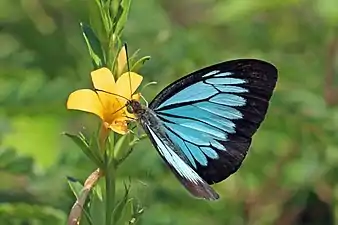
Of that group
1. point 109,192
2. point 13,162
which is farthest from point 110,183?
point 13,162

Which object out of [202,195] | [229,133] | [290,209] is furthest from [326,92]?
[202,195]

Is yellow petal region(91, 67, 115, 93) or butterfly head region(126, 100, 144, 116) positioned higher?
yellow petal region(91, 67, 115, 93)

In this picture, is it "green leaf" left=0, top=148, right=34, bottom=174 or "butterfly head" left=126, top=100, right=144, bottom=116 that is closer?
"butterfly head" left=126, top=100, right=144, bottom=116

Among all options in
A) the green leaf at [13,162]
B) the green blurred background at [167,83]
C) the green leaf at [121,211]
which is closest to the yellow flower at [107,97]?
the green leaf at [121,211]

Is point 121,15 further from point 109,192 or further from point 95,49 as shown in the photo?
point 109,192

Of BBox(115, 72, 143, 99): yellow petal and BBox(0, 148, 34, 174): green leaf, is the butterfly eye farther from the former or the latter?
BBox(0, 148, 34, 174): green leaf

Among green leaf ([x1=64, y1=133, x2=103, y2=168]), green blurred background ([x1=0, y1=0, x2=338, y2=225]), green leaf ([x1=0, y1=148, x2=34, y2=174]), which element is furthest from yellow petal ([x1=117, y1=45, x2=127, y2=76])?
green leaf ([x1=0, y1=148, x2=34, y2=174])

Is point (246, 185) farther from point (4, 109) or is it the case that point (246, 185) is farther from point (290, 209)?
point (4, 109)
